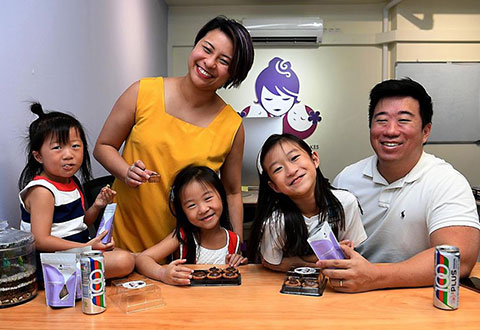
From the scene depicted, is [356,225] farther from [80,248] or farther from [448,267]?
[80,248]

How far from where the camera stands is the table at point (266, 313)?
1.03m

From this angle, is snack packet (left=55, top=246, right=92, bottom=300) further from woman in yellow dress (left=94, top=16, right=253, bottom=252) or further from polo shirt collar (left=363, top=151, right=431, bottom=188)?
polo shirt collar (left=363, top=151, right=431, bottom=188)

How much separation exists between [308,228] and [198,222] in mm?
443

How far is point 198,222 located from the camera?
1652 mm

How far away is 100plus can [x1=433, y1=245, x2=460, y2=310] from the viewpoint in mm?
1070

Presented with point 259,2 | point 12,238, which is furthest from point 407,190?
point 259,2

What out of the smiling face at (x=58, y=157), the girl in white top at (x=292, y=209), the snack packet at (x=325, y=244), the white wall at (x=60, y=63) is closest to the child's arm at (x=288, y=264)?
the girl in white top at (x=292, y=209)

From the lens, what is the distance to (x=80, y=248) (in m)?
1.22

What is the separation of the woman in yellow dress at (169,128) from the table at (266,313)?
1.88ft

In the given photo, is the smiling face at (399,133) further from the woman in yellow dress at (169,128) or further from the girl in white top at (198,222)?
the girl in white top at (198,222)

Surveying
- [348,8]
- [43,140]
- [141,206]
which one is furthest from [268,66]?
[43,140]

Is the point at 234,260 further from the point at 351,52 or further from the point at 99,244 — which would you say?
the point at 351,52

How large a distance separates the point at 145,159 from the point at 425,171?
115 cm

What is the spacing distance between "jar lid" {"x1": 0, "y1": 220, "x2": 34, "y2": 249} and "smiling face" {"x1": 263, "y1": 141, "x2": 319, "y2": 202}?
83cm
